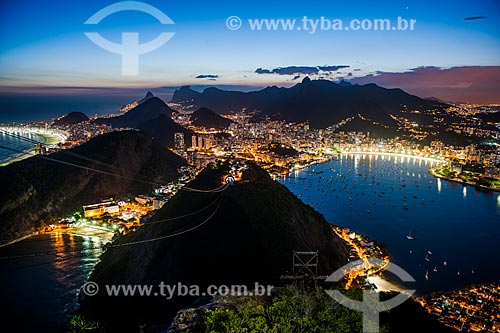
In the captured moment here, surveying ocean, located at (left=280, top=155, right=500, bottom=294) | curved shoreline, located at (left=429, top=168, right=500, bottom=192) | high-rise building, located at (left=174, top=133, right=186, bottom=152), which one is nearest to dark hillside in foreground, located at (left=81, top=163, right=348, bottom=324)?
ocean, located at (left=280, top=155, right=500, bottom=294)

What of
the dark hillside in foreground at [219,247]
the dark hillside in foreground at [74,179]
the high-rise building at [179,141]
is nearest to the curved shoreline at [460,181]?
the dark hillside in foreground at [219,247]

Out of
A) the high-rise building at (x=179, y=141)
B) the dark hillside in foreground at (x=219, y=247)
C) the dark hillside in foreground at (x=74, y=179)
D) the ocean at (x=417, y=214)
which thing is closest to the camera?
the dark hillside in foreground at (x=219, y=247)

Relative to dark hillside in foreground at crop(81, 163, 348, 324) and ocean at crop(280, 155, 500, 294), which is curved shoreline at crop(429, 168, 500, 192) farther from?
dark hillside in foreground at crop(81, 163, 348, 324)

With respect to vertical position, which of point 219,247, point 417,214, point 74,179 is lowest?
point 417,214

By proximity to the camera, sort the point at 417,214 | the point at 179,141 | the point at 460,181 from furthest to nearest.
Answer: the point at 179,141
the point at 460,181
the point at 417,214

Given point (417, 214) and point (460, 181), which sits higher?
point (460, 181)

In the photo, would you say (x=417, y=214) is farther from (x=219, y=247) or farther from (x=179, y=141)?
(x=179, y=141)

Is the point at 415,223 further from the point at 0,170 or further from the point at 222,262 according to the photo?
the point at 0,170

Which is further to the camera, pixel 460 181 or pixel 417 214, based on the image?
pixel 460 181

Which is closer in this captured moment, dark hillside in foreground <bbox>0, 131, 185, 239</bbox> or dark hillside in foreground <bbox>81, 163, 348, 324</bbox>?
dark hillside in foreground <bbox>81, 163, 348, 324</bbox>

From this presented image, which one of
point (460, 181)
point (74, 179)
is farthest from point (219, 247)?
point (460, 181)

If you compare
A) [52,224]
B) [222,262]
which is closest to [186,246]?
[222,262]

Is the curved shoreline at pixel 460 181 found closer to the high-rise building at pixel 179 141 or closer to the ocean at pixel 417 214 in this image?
the ocean at pixel 417 214
